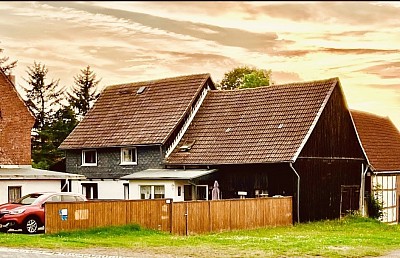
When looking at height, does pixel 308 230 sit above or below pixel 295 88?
below

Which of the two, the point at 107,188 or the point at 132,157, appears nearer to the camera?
the point at 132,157

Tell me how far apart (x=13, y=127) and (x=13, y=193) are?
21.1 feet

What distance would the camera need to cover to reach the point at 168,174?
145 feet

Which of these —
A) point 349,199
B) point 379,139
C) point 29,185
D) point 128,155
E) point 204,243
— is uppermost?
point 379,139

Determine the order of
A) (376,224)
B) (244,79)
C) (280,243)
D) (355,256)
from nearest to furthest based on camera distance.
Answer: (355,256) → (280,243) → (376,224) → (244,79)

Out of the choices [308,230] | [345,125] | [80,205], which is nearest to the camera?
[80,205]

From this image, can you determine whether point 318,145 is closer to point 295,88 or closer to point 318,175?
point 318,175

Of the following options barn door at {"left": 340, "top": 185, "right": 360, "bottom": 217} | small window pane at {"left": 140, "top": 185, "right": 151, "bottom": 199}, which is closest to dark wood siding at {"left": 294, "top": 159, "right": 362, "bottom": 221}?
barn door at {"left": 340, "top": 185, "right": 360, "bottom": 217}

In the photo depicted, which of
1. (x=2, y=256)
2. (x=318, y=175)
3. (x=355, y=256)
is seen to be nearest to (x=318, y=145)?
(x=318, y=175)

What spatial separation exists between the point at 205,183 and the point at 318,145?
21.6 ft

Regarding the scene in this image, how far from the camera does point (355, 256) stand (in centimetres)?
2442

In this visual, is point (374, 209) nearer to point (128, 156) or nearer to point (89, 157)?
point (128, 156)

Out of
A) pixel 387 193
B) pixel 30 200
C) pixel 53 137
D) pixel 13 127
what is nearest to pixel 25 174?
pixel 13 127

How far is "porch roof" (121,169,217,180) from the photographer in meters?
42.9
